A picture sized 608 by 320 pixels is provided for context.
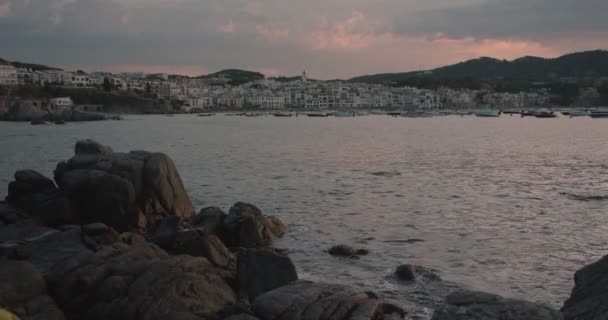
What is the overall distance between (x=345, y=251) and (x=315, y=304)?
24.7 ft

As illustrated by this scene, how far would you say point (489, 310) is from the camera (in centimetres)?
683

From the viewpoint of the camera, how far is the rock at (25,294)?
968cm

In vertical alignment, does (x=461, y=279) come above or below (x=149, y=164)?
below

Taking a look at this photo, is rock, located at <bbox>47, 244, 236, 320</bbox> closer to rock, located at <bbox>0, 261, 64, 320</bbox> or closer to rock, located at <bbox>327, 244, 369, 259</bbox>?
rock, located at <bbox>0, 261, 64, 320</bbox>

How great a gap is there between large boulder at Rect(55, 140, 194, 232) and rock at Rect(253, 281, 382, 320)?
10.2 m

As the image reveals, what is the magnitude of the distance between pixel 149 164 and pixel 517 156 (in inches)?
1561

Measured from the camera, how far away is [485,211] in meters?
22.9

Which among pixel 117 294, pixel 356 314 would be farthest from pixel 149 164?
pixel 356 314

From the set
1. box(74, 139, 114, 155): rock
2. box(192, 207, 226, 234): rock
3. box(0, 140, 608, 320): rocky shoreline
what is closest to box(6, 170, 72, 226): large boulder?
box(0, 140, 608, 320): rocky shoreline

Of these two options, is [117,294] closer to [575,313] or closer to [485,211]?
[575,313]

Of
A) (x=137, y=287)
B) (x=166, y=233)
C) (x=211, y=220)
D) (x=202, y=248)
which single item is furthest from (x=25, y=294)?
(x=211, y=220)

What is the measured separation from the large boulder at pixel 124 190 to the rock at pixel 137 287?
6811mm

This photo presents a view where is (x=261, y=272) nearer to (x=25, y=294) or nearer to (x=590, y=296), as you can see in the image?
(x=25, y=294)

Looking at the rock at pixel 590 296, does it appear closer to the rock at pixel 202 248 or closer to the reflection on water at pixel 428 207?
the reflection on water at pixel 428 207
